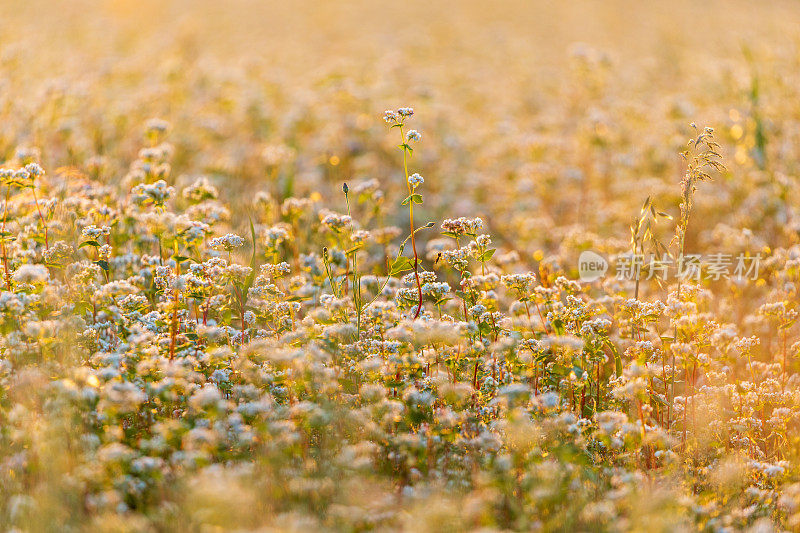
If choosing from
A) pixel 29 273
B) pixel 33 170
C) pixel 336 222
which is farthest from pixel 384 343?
pixel 33 170

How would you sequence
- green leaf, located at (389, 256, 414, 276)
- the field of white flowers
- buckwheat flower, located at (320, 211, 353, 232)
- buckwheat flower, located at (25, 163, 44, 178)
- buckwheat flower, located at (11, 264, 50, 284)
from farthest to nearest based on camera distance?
buckwheat flower, located at (320, 211, 353, 232), green leaf, located at (389, 256, 414, 276), buckwheat flower, located at (25, 163, 44, 178), buckwheat flower, located at (11, 264, 50, 284), the field of white flowers

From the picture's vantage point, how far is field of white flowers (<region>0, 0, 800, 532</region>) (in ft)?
13.3

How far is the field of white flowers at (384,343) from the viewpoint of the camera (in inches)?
159

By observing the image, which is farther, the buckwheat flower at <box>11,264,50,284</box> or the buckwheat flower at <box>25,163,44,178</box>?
the buckwheat flower at <box>25,163,44,178</box>

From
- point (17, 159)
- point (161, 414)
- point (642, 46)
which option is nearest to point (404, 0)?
point (642, 46)

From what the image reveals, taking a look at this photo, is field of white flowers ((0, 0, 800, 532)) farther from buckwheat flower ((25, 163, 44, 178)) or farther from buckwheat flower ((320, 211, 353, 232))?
buckwheat flower ((320, 211, 353, 232))

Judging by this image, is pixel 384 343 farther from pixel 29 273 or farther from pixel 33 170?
pixel 33 170

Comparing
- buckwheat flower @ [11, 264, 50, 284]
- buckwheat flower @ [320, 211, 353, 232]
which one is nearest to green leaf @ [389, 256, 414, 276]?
buckwheat flower @ [320, 211, 353, 232]

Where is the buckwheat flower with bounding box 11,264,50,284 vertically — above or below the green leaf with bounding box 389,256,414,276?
below

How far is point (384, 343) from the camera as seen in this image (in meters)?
4.97

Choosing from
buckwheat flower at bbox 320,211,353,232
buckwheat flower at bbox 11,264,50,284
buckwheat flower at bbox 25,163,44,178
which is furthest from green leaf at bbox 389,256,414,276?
buckwheat flower at bbox 25,163,44,178

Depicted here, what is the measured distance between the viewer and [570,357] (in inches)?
208

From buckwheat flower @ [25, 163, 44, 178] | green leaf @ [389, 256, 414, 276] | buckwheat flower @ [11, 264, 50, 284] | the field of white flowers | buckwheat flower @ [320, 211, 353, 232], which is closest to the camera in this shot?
the field of white flowers

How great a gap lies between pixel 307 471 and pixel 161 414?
1367 millimetres
